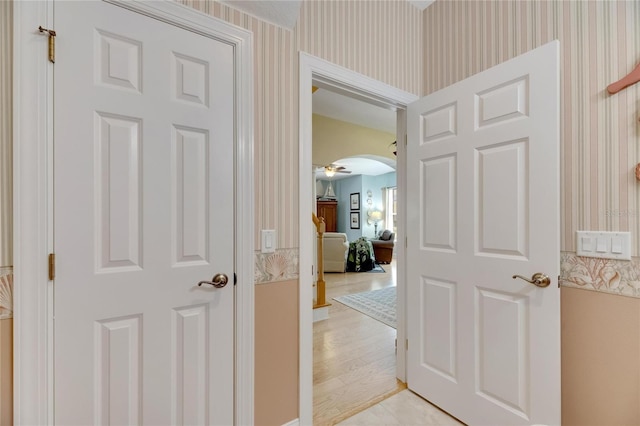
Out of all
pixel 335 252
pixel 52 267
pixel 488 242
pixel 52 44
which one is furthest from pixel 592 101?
pixel 335 252

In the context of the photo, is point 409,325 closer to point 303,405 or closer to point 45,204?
point 303,405

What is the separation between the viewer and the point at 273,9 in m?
1.33

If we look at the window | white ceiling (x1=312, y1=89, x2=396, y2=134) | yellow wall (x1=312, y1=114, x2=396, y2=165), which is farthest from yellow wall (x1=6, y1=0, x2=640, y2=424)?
the window

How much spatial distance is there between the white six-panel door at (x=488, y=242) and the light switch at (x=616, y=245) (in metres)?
0.21

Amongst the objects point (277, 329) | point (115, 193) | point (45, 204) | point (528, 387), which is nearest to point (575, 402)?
point (528, 387)

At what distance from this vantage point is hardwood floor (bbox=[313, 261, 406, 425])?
182 cm

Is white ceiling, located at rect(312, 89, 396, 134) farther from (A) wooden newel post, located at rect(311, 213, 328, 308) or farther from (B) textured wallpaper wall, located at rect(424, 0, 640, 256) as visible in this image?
(B) textured wallpaper wall, located at rect(424, 0, 640, 256)

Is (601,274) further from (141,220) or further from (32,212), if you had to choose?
(32,212)

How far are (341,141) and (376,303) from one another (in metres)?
2.44

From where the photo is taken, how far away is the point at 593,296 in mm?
1268

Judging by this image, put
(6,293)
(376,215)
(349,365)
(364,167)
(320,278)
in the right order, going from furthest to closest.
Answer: (376,215) < (364,167) < (320,278) < (349,365) < (6,293)

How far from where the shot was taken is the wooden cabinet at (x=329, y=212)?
1005 cm

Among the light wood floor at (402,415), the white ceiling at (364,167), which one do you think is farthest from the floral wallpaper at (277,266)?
the white ceiling at (364,167)

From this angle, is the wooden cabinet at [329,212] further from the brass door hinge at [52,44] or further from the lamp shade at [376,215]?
the brass door hinge at [52,44]
